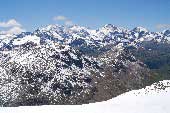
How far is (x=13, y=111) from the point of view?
25.6 m

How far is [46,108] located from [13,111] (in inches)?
98.3

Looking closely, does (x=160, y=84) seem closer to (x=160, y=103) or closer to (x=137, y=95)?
(x=137, y=95)

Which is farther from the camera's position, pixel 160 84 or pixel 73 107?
pixel 160 84

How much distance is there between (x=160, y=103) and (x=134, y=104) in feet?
6.83

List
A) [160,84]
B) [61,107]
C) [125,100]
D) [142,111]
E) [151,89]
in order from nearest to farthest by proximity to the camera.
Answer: [142,111], [61,107], [125,100], [151,89], [160,84]

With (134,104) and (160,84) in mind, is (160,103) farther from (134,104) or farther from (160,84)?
(160,84)

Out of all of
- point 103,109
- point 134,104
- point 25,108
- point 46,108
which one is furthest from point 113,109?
point 25,108

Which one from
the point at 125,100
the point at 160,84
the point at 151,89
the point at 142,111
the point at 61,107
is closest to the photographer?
the point at 142,111

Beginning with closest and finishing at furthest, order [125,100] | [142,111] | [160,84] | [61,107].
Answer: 1. [142,111]
2. [61,107]
3. [125,100]
4. [160,84]

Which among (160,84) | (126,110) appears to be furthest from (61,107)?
(160,84)

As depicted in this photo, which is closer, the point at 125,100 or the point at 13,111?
the point at 13,111

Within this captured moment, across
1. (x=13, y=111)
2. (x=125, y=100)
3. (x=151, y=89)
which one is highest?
(x=151, y=89)

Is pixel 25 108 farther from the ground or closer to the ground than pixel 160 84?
closer to the ground

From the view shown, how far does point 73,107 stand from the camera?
26938 mm
